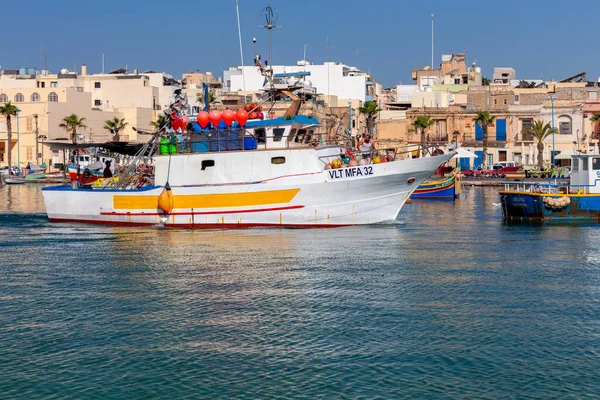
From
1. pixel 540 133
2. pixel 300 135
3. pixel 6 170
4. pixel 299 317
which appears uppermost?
pixel 540 133

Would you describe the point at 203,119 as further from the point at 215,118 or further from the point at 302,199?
the point at 302,199

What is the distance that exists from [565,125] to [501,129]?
6.16 meters

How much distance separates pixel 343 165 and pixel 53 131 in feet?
209

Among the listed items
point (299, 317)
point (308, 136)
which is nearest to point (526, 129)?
point (308, 136)

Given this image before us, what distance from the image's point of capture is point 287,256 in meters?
27.8

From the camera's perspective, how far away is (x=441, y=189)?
59156mm

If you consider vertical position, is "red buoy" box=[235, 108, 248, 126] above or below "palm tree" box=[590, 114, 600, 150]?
below

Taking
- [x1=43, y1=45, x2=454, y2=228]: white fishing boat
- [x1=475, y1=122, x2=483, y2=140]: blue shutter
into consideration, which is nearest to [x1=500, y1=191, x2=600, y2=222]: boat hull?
[x1=43, y1=45, x2=454, y2=228]: white fishing boat

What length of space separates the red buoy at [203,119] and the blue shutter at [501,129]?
201ft

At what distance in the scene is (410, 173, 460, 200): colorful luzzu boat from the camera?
58.8 meters

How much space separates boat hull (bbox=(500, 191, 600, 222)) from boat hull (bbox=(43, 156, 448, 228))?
5695mm

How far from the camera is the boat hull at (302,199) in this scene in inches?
1332

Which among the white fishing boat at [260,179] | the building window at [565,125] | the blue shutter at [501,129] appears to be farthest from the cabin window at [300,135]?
the building window at [565,125]

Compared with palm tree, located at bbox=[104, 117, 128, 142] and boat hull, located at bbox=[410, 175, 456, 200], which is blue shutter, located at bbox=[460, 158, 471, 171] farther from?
palm tree, located at bbox=[104, 117, 128, 142]
